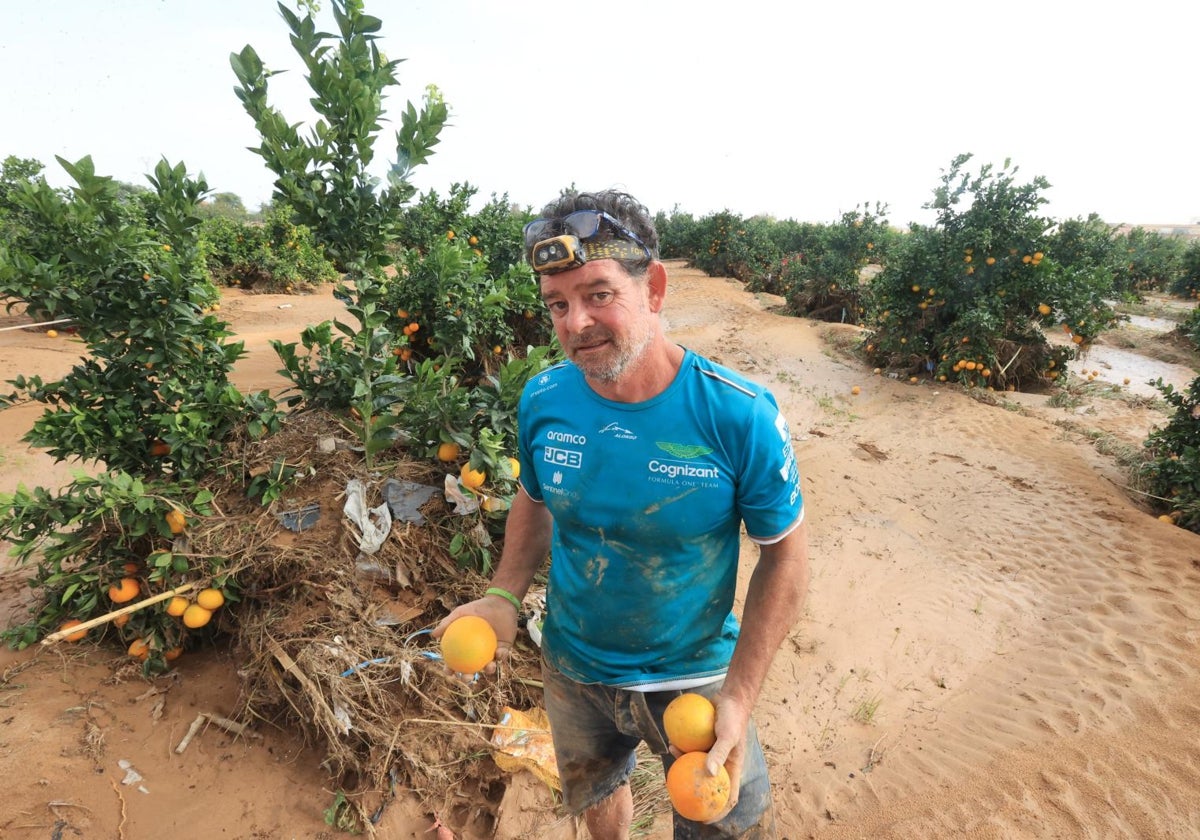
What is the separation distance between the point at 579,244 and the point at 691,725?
52.6 inches

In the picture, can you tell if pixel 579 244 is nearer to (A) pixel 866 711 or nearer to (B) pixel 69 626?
(A) pixel 866 711

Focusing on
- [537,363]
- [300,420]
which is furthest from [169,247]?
[537,363]

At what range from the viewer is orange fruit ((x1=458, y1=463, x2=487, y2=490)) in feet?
10.3

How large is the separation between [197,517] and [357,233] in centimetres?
182

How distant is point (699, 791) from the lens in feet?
4.36

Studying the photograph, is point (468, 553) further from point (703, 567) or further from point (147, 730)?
point (703, 567)

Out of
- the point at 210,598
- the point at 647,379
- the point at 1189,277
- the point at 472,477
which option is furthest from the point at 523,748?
the point at 1189,277

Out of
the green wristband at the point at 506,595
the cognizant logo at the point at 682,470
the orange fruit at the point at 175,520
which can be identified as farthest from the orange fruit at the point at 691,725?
the orange fruit at the point at 175,520

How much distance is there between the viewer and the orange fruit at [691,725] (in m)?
1.42

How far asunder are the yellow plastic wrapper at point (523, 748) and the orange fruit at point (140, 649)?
198cm

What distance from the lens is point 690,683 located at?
5.48ft

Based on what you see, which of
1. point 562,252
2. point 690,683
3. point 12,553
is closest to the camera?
point 562,252

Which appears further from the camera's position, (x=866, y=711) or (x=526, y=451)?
(x=866, y=711)

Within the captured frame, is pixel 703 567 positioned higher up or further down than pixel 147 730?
higher up
